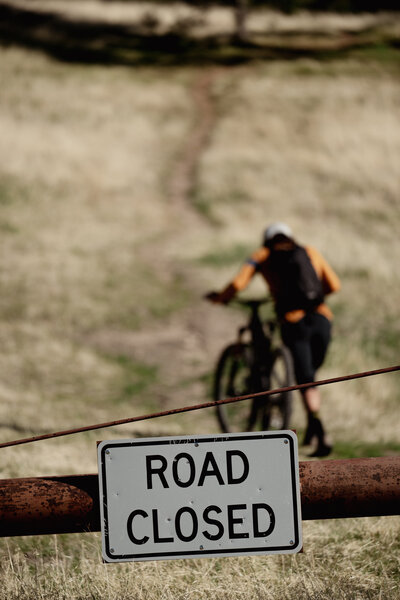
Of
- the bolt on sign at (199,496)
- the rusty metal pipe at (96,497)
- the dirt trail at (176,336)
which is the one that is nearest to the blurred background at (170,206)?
the dirt trail at (176,336)

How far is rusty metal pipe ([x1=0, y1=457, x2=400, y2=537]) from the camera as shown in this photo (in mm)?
2811

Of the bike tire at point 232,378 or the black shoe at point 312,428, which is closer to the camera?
the black shoe at point 312,428

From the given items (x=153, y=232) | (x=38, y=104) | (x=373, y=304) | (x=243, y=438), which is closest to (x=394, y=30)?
(x=38, y=104)

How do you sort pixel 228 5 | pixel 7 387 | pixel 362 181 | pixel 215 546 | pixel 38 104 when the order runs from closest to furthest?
pixel 215 546, pixel 7 387, pixel 362 181, pixel 38 104, pixel 228 5

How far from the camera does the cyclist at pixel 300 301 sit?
6082 mm

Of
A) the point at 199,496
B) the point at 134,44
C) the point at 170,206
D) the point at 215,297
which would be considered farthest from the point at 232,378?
the point at 134,44

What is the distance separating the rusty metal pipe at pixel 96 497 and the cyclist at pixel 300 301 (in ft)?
10.4

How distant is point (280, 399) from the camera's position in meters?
6.50

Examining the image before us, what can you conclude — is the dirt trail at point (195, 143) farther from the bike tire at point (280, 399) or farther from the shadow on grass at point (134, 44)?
the bike tire at point (280, 399)

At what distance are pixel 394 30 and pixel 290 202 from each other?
3585cm

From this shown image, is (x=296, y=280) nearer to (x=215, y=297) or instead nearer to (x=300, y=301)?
(x=300, y=301)

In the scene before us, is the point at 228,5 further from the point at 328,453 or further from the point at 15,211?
the point at 328,453

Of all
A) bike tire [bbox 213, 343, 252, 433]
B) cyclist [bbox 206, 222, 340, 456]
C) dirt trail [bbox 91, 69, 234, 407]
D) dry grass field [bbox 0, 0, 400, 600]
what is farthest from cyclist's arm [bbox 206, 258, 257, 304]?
dirt trail [bbox 91, 69, 234, 407]

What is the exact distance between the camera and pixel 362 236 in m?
17.0
